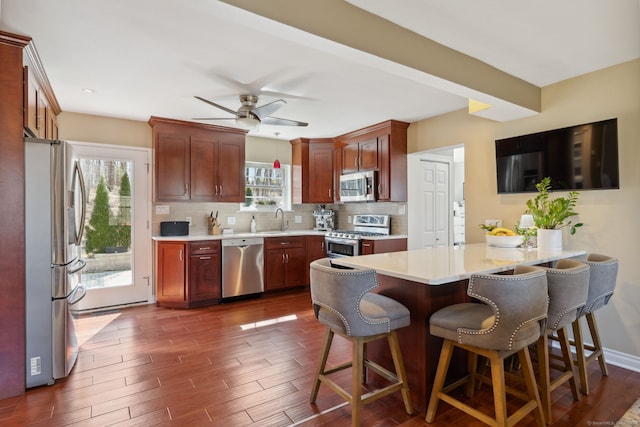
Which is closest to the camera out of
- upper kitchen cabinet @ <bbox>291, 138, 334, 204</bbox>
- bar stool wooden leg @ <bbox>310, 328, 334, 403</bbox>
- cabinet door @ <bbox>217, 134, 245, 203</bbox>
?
bar stool wooden leg @ <bbox>310, 328, 334, 403</bbox>

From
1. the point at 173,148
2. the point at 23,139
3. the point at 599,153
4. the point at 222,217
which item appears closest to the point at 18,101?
the point at 23,139

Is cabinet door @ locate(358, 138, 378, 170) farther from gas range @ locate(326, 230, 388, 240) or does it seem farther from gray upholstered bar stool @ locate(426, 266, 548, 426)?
gray upholstered bar stool @ locate(426, 266, 548, 426)

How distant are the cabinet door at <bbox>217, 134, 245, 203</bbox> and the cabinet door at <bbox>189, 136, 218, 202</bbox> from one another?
8cm

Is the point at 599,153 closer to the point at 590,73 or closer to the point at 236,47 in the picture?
the point at 590,73

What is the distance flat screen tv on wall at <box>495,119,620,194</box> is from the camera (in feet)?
9.04

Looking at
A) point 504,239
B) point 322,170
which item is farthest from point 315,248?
point 504,239

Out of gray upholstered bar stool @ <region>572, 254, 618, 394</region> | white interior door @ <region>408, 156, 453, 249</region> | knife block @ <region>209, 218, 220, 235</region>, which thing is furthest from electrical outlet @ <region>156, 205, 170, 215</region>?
gray upholstered bar stool @ <region>572, 254, 618, 394</region>

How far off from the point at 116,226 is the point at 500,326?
14.4ft

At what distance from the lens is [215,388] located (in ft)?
7.84

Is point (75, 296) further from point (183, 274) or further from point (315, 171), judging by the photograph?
point (315, 171)

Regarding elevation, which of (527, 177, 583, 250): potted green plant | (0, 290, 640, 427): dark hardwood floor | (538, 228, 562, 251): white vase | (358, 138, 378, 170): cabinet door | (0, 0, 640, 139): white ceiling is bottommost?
(0, 290, 640, 427): dark hardwood floor

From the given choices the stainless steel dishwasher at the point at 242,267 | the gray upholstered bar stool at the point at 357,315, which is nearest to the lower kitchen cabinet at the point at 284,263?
the stainless steel dishwasher at the point at 242,267

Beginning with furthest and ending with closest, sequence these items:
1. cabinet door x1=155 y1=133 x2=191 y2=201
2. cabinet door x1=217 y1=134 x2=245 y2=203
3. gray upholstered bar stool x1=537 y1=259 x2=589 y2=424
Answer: cabinet door x1=217 y1=134 x2=245 y2=203 < cabinet door x1=155 y1=133 x2=191 y2=201 < gray upholstered bar stool x1=537 y1=259 x2=589 y2=424

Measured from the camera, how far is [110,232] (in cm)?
435
